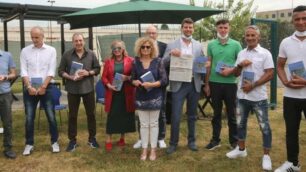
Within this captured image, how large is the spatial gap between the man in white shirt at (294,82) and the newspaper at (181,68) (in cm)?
135

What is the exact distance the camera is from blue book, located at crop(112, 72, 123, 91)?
215 inches

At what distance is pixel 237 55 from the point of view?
5.41 m

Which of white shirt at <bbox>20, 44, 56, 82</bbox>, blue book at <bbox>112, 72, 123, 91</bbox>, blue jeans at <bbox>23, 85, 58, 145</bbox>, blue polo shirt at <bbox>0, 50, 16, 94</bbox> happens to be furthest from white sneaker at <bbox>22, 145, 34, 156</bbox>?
blue book at <bbox>112, 72, 123, 91</bbox>

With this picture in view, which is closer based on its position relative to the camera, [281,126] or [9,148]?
[9,148]

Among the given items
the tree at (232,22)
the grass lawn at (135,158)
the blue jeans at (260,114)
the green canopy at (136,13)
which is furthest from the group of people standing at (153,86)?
the tree at (232,22)

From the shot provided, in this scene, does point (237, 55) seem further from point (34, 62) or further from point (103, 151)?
point (34, 62)

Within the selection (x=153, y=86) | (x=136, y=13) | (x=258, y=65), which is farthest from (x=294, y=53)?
(x=136, y=13)

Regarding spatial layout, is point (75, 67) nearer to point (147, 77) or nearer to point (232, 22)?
point (147, 77)

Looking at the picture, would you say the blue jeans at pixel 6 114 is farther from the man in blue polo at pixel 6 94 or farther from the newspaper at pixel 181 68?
the newspaper at pixel 181 68

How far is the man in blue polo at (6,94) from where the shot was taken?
525 centimetres

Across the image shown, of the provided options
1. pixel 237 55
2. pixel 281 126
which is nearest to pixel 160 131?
pixel 237 55

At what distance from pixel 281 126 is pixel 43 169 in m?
4.68

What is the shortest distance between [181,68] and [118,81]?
96cm

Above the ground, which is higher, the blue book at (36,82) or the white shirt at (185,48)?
the white shirt at (185,48)
